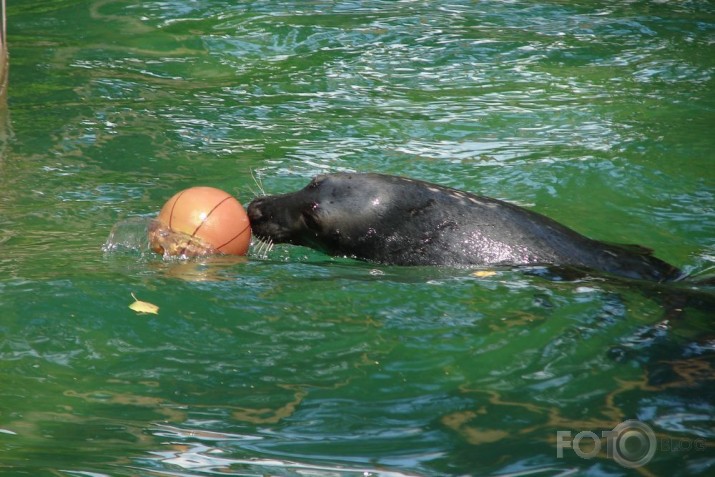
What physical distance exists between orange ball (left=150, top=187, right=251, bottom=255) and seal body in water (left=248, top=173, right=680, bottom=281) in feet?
1.76

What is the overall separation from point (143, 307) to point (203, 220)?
936mm

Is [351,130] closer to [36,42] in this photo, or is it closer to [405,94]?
[405,94]

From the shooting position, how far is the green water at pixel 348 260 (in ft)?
14.0

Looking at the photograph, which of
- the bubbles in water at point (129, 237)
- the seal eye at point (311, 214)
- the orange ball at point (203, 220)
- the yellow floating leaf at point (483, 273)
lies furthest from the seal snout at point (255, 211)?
the yellow floating leaf at point (483, 273)

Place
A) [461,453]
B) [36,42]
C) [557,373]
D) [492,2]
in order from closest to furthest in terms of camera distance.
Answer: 1. [461,453]
2. [557,373]
3. [36,42]
4. [492,2]

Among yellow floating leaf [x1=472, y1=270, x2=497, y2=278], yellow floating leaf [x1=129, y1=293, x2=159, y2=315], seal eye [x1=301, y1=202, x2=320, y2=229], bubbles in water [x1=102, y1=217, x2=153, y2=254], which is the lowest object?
yellow floating leaf [x1=472, y1=270, x2=497, y2=278]

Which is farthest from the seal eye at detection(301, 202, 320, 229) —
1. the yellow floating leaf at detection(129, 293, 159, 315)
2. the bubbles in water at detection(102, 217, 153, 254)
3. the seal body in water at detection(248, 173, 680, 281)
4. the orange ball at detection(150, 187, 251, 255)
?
Result: the yellow floating leaf at detection(129, 293, 159, 315)

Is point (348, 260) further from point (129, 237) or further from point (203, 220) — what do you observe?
point (129, 237)

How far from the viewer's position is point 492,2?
1441 cm

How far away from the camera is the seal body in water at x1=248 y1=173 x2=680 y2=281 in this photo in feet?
21.5

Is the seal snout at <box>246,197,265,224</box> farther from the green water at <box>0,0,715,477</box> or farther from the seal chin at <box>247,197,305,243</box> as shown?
the green water at <box>0,0,715,477</box>

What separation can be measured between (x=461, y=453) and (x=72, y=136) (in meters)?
6.54

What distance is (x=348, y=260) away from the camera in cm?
682

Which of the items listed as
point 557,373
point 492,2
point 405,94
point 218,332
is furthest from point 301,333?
point 492,2
